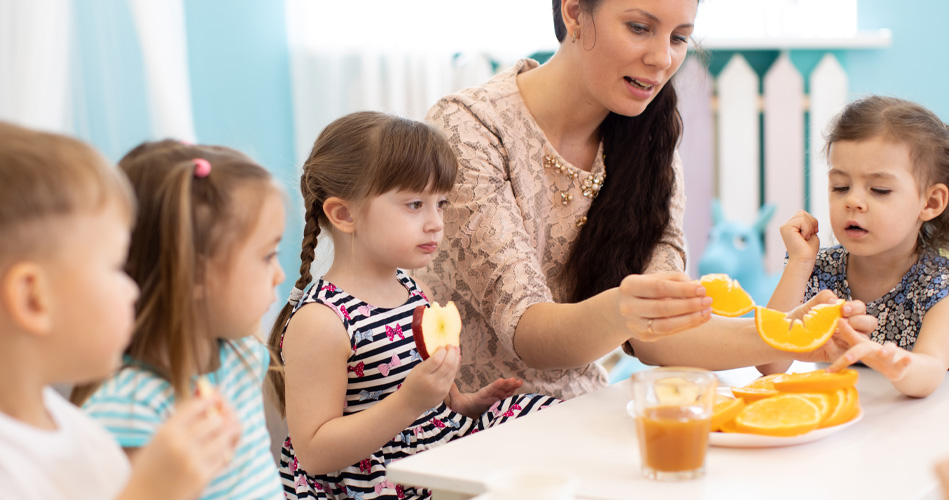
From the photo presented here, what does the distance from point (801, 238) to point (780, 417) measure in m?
0.66

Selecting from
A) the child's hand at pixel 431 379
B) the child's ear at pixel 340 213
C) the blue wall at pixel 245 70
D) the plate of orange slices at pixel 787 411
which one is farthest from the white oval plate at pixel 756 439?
the blue wall at pixel 245 70

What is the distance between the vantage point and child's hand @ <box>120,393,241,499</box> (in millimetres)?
726

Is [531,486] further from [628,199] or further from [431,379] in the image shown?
[628,199]

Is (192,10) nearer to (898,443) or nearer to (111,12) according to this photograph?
(111,12)

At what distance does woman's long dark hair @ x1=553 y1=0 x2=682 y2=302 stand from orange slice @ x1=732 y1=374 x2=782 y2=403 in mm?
550

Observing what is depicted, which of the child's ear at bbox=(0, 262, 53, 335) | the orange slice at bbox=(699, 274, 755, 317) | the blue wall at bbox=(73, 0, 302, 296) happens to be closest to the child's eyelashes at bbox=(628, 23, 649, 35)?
the orange slice at bbox=(699, 274, 755, 317)

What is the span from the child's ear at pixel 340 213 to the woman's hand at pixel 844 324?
0.73 m

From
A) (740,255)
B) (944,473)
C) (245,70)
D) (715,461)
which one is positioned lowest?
(740,255)

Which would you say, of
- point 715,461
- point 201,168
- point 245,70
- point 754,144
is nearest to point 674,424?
point 715,461

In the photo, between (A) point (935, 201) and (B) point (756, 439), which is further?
(A) point (935, 201)

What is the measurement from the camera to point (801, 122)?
145 inches

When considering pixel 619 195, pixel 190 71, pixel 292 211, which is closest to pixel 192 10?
pixel 190 71

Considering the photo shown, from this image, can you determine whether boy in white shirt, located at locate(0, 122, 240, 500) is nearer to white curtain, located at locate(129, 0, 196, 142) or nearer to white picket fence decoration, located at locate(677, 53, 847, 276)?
white curtain, located at locate(129, 0, 196, 142)

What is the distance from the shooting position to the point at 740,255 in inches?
139
